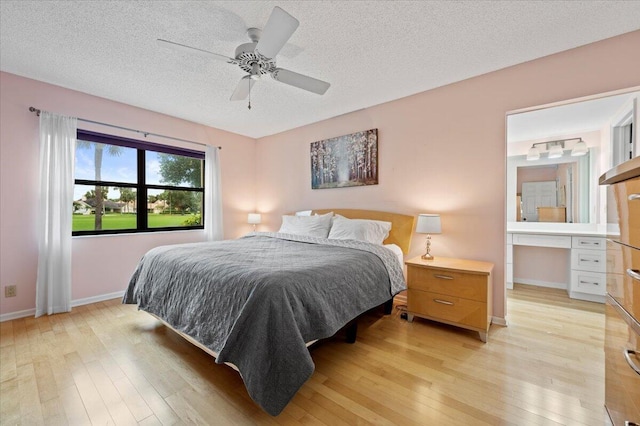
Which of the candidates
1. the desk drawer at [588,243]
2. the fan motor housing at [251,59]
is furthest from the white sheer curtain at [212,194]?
the desk drawer at [588,243]

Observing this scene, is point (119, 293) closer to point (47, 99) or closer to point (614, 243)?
point (47, 99)

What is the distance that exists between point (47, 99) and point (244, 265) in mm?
3081

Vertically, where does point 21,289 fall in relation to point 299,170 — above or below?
below

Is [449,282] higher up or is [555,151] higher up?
[555,151]

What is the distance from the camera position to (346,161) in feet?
12.1

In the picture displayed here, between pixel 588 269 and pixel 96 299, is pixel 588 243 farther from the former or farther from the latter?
pixel 96 299

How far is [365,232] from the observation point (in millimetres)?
2963

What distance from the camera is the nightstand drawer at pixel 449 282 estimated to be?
2.21 metres

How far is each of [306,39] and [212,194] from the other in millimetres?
2870

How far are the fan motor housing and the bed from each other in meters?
1.52

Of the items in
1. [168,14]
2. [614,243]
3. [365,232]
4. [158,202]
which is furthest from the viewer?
[158,202]

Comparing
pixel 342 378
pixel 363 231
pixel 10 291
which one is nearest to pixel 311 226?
pixel 363 231

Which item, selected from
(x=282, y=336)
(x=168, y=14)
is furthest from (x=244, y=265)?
(x=168, y=14)

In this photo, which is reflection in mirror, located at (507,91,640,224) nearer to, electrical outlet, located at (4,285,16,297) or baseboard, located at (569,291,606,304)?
baseboard, located at (569,291,606,304)
